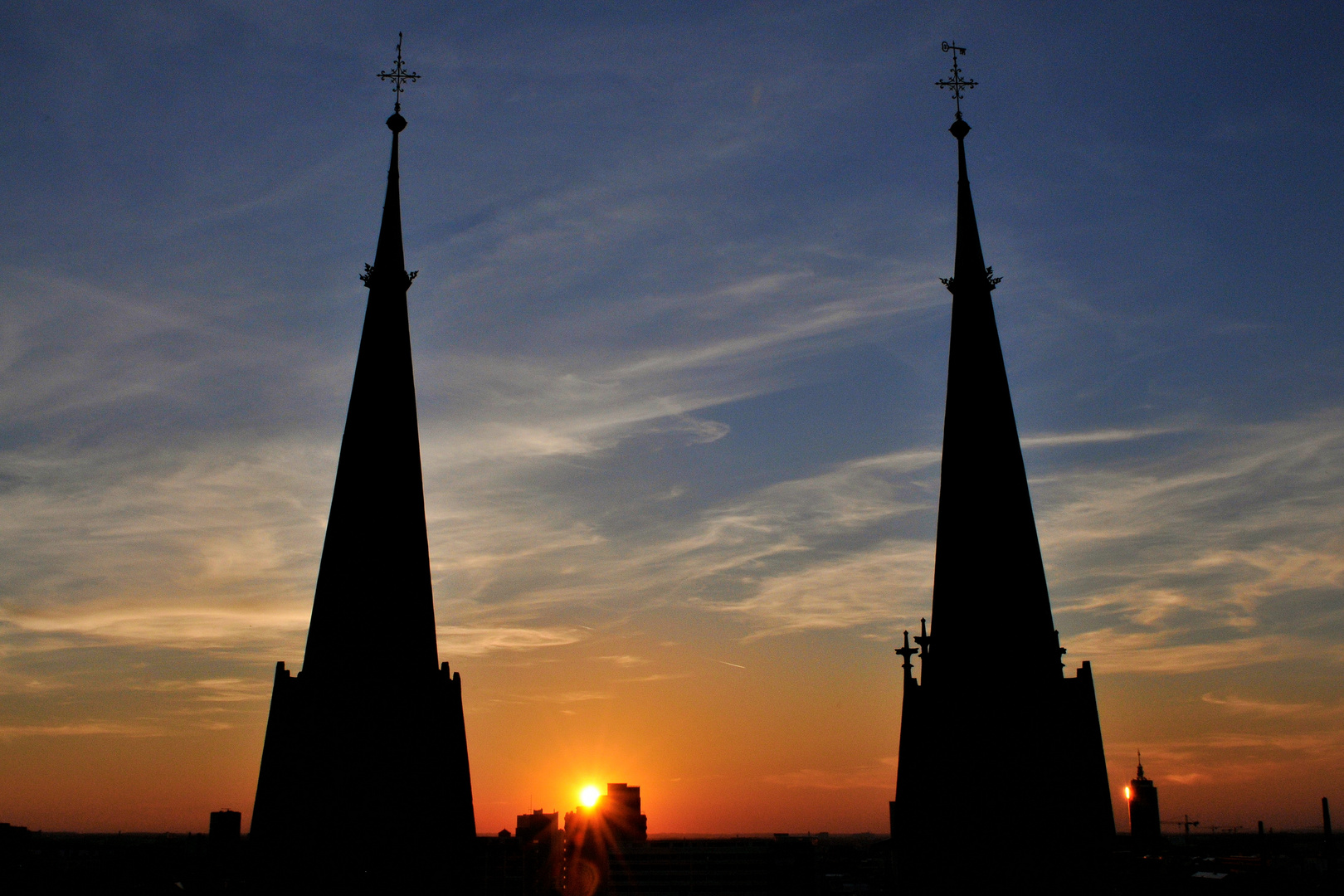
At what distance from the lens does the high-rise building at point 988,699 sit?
27.9m

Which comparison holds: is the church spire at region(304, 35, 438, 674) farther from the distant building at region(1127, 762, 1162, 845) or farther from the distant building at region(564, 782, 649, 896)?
the distant building at region(564, 782, 649, 896)

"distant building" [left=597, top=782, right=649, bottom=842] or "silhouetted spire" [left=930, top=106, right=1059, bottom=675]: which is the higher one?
"silhouetted spire" [left=930, top=106, right=1059, bottom=675]

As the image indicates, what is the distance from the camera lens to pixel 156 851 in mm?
59281

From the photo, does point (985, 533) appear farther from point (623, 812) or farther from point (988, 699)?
point (623, 812)

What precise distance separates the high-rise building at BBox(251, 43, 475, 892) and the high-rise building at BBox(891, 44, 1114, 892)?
1062 centimetres

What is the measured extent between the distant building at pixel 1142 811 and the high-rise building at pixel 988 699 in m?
35.8

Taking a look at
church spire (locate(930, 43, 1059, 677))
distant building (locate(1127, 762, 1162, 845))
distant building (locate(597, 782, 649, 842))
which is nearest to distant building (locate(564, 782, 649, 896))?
distant building (locate(597, 782, 649, 842))

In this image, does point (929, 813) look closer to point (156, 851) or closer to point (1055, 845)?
point (1055, 845)

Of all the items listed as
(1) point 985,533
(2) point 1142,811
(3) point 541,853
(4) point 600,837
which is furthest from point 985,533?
(4) point 600,837

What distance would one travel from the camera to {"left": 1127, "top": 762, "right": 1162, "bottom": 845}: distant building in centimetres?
6462

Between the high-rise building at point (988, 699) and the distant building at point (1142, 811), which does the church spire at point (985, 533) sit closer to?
the high-rise building at point (988, 699)

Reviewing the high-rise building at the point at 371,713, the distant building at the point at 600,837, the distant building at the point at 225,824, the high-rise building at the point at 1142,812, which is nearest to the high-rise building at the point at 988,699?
the high-rise building at the point at 371,713

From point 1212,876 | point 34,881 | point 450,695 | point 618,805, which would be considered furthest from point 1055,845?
point 618,805

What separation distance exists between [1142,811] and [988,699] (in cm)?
4411
